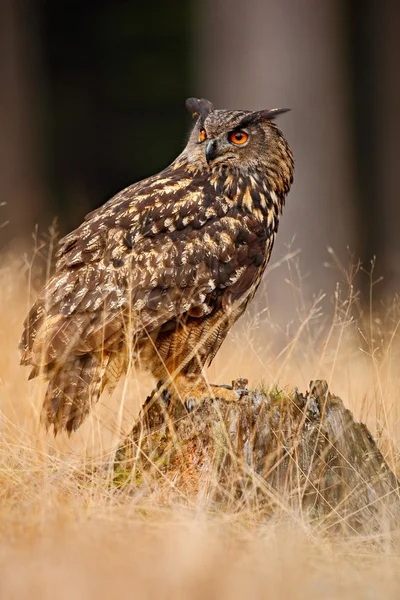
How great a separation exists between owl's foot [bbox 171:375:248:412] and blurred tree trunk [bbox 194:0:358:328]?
13.7ft

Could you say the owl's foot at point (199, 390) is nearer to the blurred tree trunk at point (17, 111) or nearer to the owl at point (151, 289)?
the owl at point (151, 289)

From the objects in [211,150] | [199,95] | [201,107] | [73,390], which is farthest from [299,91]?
[73,390]

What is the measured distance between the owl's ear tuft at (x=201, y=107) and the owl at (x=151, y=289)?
Answer: 353 millimetres

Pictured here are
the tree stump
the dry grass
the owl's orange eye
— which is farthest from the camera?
the owl's orange eye

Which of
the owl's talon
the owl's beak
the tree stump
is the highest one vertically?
the owl's beak

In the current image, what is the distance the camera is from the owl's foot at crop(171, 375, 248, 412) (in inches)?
156

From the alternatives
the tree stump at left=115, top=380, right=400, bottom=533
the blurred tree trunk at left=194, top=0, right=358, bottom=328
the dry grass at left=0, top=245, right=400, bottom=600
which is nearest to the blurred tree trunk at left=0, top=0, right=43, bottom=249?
the blurred tree trunk at left=194, top=0, right=358, bottom=328

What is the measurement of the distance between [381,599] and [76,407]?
5.09 feet

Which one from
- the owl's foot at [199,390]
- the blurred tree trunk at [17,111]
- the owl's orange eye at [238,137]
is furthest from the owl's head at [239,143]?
the blurred tree trunk at [17,111]

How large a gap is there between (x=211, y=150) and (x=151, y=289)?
31.7 inches

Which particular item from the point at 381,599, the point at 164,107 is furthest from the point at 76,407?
the point at 164,107

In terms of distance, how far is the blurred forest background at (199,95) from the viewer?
904 cm

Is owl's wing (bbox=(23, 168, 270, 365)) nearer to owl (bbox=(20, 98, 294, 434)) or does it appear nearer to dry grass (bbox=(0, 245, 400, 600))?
owl (bbox=(20, 98, 294, 434))

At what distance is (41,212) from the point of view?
12.0 m
